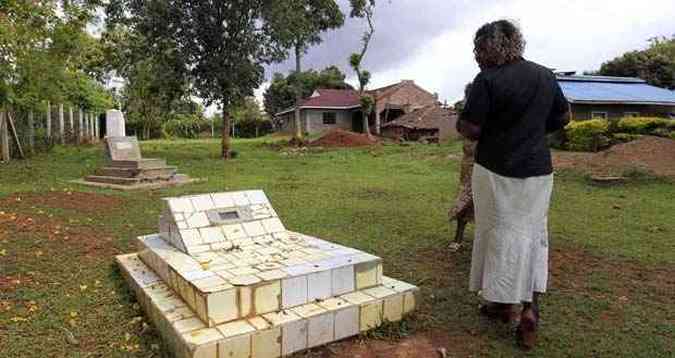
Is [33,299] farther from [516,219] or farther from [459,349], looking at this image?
[516,219]

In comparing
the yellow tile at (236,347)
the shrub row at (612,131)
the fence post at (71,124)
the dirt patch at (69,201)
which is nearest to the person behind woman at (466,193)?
the yellow tile at (236,347)

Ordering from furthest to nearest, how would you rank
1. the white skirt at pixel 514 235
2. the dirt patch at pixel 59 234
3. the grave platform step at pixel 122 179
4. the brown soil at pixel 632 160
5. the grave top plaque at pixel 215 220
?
the brown soil at pixel 632 160 → the grave platform step at pixel 122 179 → the dirt patch at pixel 59 234 → the grave top plaque at pixel 215 220 → the white skirt at pixel 514 235

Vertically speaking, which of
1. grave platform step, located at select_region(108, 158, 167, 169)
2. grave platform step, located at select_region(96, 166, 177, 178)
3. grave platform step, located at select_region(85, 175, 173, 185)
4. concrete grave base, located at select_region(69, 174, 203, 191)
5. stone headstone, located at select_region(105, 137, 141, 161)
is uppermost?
stone headstone, located at select_region(105, 137, 141, 161)

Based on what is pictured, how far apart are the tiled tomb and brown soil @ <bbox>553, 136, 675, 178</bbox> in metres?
8.89

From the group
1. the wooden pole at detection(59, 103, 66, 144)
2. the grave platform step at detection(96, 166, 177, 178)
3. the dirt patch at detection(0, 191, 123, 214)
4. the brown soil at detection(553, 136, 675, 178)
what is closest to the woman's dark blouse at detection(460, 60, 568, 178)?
the dirt patch at detection(0, 191, 123, 214)

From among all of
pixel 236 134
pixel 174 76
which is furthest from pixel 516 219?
pixel 236 134

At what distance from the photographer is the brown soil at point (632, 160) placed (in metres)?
10.3

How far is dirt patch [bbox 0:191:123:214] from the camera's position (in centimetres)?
654

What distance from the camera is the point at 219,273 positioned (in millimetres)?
2875

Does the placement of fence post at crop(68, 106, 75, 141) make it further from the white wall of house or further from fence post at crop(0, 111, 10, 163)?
the white wall of house

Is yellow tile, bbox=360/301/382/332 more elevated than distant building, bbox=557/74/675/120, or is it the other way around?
distant building, bbox=557/74/675/120

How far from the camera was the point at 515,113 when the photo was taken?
2650 mm

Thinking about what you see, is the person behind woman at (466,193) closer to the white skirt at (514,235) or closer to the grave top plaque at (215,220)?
the white skirt at (514,235)

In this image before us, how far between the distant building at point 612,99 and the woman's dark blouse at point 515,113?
1984 centimetres
